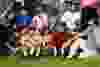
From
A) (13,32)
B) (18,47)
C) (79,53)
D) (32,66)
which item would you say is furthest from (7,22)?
(79,53)

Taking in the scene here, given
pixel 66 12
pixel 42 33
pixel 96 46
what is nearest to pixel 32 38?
pixel 42 33

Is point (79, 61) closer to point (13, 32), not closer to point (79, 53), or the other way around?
point (79, 53)

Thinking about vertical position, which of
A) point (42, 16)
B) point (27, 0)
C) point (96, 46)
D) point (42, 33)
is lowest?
point (96, 46)

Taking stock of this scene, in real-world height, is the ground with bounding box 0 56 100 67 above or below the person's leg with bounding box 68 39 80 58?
below

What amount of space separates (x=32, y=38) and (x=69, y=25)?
0.28 m

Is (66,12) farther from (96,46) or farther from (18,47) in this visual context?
(18,47)

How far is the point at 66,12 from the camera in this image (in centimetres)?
148

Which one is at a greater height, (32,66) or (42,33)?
(42,33)

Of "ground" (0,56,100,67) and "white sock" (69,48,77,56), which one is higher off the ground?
"white sock" (69,48,77,56)

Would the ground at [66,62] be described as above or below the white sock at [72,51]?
below

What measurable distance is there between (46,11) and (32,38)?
220mm

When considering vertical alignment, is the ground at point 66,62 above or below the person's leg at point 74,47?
below

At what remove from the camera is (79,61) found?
1491 millimetres

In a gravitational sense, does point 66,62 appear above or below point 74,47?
below
